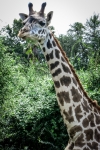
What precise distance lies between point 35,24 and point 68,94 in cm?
122

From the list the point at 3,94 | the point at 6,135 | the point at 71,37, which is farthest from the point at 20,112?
the point at 71,37

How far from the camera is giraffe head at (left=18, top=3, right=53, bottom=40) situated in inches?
157

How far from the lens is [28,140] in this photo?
25.5 feet

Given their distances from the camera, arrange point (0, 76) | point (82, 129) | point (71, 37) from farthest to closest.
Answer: point (71, 37) → point (0, 76) → point (82, 129)

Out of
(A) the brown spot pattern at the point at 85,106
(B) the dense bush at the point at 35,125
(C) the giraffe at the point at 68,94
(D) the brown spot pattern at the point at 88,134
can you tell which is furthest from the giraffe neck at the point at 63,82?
(B) the dense bush at the point at 35,125

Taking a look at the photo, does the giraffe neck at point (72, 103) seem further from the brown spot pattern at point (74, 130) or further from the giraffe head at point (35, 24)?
the giraffe head at point (35, 24)

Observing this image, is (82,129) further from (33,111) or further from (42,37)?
(33,111)

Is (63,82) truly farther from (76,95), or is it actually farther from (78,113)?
(78,113)

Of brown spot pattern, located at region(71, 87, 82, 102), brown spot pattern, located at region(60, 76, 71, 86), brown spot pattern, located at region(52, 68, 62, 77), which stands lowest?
brown spot pattern, located at region(71, 87, 82, 102)

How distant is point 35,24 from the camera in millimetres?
4219

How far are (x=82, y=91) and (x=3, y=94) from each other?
2.53 meters

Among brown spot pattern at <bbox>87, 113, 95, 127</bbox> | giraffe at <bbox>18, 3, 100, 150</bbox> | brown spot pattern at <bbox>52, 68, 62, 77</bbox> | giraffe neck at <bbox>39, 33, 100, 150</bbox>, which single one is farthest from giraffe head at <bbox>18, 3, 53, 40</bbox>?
brown spot pattern at <bbox>87, 113, 95, 127</bbox>

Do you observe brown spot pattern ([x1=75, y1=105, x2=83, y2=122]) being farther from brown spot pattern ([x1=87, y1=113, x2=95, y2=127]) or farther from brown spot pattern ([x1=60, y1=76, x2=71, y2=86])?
brown spot pattern ([x1=60, y1=76, x2=71, y2=86])

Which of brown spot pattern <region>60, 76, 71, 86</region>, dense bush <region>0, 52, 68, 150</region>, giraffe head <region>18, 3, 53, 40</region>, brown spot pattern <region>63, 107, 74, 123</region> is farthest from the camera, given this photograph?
dense bush <region>0, 52, 68, 150</region>
